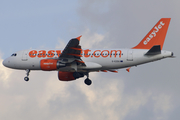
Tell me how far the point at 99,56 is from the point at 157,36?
7816 millimetres

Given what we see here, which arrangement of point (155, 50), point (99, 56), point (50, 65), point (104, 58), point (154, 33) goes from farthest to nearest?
point (154, 33) < point (99, 56) < point (104, 58) < point (50, 65) < point (155, 50)

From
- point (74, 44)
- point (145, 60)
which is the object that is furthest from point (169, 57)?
point (74, 44)

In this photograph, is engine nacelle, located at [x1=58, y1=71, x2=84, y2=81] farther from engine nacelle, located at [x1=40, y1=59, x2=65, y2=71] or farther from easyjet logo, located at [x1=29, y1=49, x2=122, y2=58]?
engine nacelle, located at [x1=40, y1=59, x2=65, y2=71]

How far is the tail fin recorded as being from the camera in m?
50.8

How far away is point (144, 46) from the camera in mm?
50938

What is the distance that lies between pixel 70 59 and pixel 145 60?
364 inches

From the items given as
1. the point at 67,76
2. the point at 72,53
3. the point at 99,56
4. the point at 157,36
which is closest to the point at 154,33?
the point at 157,36

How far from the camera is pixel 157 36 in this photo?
50938mm

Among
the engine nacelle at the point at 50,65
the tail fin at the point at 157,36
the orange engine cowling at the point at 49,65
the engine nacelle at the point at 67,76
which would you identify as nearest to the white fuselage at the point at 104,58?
the engine nacelle at the point at 50,65

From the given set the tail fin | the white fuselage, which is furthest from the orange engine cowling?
the tail fin

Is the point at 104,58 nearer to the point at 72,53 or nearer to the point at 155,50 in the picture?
the point at 72,53

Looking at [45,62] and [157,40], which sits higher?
[157,40]

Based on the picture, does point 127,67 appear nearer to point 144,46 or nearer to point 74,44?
point 144,46

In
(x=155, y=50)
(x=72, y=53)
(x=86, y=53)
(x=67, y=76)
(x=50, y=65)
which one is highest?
(x=86, y=53)
